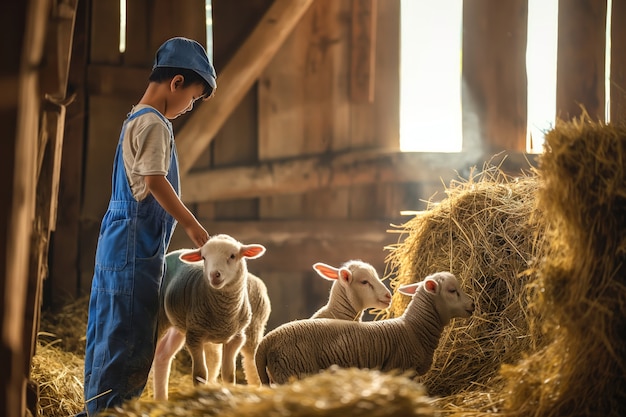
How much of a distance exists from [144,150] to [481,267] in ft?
7.91

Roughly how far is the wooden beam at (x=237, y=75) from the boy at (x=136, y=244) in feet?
8.08

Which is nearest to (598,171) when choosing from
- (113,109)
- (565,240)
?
(565,240)

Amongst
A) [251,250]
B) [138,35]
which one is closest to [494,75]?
[138,35]

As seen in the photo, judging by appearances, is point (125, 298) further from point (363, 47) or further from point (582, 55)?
point (582, 55)

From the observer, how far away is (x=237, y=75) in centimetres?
645

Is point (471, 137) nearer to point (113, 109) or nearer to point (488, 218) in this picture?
point (488, 218)

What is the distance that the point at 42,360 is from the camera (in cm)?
509

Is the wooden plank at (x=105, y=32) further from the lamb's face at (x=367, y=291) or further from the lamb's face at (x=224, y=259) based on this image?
the lamb's face at (x=367, y=291)

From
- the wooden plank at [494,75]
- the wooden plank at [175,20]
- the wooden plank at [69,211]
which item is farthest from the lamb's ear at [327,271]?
the wooden plank at [175,20]

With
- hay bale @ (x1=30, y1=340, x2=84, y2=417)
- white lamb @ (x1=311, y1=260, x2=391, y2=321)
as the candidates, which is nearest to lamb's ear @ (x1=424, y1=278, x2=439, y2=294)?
white lamb @ (x1=311, y1=260, x2=391, y2=321)

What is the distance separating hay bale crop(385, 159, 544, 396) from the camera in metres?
4.71

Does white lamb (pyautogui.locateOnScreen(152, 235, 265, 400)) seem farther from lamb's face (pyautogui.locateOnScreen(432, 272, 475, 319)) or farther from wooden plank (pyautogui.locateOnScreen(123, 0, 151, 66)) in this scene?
wooden plank (pyautogui.locateOnScreen(123, 0, 151, 66))

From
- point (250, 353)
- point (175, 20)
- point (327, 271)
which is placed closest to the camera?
point (327, 271)

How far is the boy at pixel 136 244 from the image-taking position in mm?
3734
